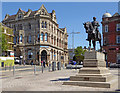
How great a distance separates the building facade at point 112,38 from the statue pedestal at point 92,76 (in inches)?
1221

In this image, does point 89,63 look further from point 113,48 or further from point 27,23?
point 27,23

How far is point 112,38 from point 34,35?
23.0 meters

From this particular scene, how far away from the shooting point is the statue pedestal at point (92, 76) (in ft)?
28.8

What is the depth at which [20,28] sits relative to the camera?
2098 inches

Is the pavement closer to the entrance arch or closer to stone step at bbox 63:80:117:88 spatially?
stone step at bbox 63:80:117:88

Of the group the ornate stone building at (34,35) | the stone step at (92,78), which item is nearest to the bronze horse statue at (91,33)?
the stone step at (92,78)

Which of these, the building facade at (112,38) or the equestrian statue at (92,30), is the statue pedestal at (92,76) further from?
the building facade at (112,38)

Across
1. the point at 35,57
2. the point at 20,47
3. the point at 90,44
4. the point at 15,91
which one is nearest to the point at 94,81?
the point at 90,44

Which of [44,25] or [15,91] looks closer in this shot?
[15,91]

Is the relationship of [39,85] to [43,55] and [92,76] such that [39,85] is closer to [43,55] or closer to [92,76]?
[92,76]

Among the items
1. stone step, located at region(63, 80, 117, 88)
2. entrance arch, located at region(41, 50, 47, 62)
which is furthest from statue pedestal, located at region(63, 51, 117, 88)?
entrance arch, located at region(41, 50, 47, 62)

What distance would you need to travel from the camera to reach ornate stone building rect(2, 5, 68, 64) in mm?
49031

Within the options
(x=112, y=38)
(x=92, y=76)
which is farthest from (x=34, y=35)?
(x=92, y=76)

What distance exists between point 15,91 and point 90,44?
5.84 meters
